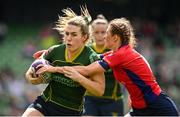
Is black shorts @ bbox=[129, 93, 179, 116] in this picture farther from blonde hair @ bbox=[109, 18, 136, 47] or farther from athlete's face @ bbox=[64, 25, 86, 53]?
athlete's face @ bbox=[64, 25, 86, 53]

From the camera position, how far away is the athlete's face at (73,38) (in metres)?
7.29

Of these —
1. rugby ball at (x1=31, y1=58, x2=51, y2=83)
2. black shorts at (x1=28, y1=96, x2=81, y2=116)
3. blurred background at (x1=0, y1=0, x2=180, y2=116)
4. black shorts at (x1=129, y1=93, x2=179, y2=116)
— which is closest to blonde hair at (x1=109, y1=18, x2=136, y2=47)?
black shorts at (x1=129, y1=93, x2=179, y2=116)

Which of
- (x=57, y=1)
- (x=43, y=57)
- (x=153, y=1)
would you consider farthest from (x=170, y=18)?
(x=43, y=57)

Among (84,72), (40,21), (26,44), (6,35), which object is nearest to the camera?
(84,72)

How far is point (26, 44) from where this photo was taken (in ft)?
55.6

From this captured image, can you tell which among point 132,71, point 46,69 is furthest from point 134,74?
point 46,69

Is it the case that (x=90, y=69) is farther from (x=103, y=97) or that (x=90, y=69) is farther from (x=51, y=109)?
(x=103, y=97)

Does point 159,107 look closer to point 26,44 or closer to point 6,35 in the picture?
point 26,44

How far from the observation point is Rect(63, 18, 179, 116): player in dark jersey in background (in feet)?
23.5

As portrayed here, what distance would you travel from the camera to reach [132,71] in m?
7.19

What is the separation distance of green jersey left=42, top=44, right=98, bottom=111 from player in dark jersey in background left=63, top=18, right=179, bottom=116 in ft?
0.68

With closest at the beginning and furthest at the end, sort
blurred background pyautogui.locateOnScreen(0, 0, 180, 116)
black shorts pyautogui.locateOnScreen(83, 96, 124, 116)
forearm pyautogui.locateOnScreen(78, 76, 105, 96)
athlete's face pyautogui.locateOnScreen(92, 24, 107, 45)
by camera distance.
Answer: forearm pyautogui.locateOnScreen(78, 76, 105, 96) < athlete's face pyautogui.locateOnScreen(92, 24, 107, 45) < black shorts pyautogui.locateOnScreen(83, 96, 124, 116) < blurred background pyautogui.locateOnScreen(0, 0, 180, 116)

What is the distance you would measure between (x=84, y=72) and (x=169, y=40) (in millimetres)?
11180

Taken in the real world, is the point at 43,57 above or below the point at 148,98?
above
